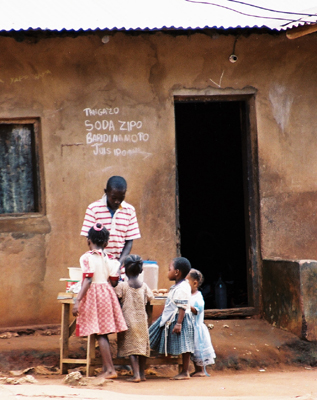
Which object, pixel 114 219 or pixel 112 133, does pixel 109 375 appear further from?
pixel 112 133

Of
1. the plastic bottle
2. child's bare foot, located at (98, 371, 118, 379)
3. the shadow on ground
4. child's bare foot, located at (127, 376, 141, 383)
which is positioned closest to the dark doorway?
the plastic bottle

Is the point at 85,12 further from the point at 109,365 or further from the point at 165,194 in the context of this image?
the point at 109,365

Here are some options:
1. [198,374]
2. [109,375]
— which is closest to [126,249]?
[109,375]

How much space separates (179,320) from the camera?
5.68m

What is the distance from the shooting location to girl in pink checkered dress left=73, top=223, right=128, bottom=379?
18.0ft

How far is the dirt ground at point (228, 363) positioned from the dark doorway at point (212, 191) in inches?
97.3

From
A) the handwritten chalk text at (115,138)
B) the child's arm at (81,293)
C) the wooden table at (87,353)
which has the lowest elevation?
the wooden table at (87,353)

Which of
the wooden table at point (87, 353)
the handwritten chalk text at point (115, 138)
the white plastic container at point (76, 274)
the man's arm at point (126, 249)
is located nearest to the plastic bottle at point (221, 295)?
the handwritten chalk text at point (115, 138)

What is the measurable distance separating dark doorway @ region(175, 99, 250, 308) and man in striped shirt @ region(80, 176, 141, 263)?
3516 mm

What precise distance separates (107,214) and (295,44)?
3147 millimetres

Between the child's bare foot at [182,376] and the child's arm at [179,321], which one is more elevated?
the child's arm at [179,321]

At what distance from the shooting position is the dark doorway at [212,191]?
32.0ft

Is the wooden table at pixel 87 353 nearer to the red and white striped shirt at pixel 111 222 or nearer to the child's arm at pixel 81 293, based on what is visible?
the child's arm at pixel 81 293

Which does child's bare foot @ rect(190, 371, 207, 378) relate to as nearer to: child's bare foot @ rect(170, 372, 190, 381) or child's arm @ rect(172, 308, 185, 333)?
child's bare foot @ rect(170, 372, 190, 381)
